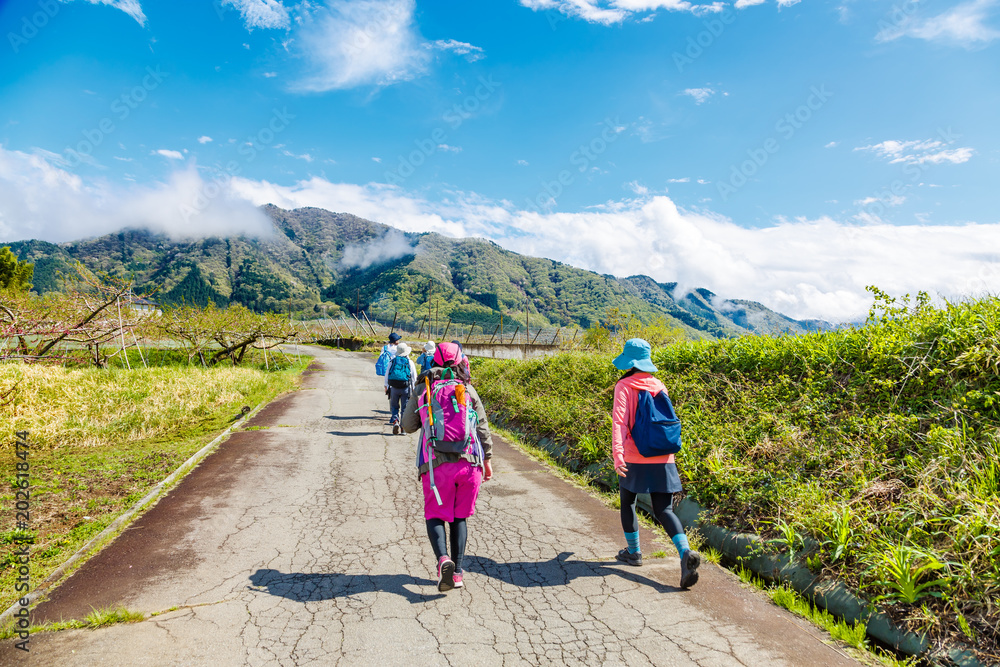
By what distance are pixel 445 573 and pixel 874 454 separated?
3.89 meters

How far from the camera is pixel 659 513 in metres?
3.85

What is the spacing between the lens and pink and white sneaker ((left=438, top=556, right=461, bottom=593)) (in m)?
3.49

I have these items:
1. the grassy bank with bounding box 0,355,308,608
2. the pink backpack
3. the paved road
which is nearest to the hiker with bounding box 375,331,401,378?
the grassy bank with bounding box 0,355,308,608

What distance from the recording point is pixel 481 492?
20.0 feet

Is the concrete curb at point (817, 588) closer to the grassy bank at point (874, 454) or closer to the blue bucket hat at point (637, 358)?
the grassy bank at point (874, 454)

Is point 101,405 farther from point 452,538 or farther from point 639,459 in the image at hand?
point 639,459

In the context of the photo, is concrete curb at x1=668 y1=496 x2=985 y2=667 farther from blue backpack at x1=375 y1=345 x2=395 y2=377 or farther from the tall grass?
the tall grass

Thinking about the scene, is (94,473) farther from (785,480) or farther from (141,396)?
(785,480)

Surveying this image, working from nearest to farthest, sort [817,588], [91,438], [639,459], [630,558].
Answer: [817,588] < [639,459] < [630,558] < [91,438]

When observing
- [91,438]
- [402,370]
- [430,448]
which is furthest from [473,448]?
[91,438]

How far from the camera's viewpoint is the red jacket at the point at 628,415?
378cm

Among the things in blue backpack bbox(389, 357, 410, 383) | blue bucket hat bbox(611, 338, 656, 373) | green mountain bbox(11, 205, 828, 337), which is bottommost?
blue backpack bbox(389, 357, 410, 383)

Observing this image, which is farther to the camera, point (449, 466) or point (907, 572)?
point (449, 466)

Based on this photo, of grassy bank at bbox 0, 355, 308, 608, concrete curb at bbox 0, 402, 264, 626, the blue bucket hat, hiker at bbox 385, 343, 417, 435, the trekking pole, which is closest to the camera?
concrete curb at bbox 0, 402, 264, 626
